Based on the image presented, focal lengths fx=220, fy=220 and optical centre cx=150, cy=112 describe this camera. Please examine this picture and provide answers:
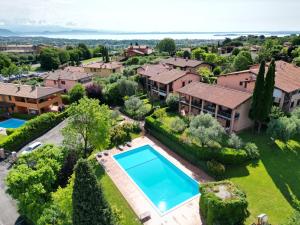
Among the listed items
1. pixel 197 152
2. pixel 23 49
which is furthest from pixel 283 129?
pixel 23 49

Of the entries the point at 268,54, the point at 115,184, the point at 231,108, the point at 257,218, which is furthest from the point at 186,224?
the point at 268,54

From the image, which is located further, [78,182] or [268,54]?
[268,54]

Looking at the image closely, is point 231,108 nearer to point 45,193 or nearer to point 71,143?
point 71,143

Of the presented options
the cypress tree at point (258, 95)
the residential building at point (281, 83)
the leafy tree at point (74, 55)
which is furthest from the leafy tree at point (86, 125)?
the leafy tree at point (74, 55)

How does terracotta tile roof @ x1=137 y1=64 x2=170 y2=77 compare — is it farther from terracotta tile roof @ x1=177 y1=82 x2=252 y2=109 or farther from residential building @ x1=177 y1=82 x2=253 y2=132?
residential building @ x1=177 y1=82 x2=253 y2=132

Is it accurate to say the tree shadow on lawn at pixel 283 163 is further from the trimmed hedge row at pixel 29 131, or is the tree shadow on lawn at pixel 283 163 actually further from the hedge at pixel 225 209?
the trimmed hedge row at pixel 29 131

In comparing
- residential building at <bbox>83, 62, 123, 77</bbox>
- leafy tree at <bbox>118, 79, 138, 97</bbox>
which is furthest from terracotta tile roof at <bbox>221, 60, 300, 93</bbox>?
residential building at <bbox>83, 62, 123, 77</bbox>
